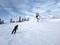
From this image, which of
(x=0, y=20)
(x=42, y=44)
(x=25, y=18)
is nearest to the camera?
(x=42, y=44)

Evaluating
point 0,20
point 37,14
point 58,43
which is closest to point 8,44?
point 58,43

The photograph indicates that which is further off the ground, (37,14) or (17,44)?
(37,14)

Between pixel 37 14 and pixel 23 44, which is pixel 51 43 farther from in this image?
pixel 37 14

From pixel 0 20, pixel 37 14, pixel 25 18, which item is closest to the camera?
pixel 37 14

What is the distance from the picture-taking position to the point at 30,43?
10898mm

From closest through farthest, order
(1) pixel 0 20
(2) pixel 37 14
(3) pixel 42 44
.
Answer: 1. (3) pixel 42 44
2. (2) pixel 37 14
3. (1) pixel 0 20

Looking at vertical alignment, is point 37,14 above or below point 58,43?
above

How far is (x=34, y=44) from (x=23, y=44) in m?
1.29

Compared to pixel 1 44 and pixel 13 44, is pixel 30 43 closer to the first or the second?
pixel 13 44

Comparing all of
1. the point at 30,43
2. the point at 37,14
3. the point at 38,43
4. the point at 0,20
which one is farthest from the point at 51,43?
the point at 0,20

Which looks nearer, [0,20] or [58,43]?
[58,43]

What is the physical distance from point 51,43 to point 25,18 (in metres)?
87.8

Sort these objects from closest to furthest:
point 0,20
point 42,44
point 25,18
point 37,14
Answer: point 42,44 → point 37,14 → point 0,20 → point 25,18

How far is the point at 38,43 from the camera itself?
10805 mm
